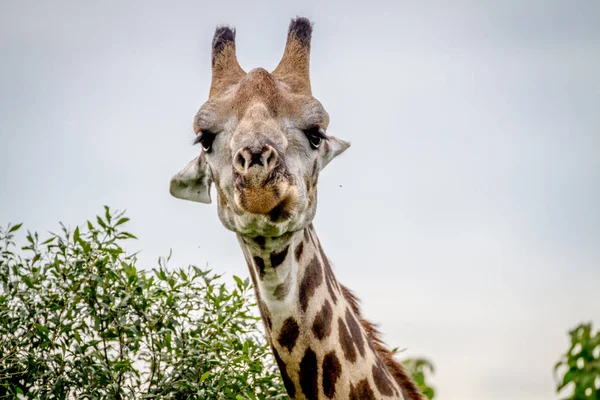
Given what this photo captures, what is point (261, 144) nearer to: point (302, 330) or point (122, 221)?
point (302, 330)

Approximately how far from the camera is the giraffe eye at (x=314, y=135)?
6227 millimetres

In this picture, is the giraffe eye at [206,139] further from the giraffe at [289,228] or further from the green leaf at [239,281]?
the green leaf at [239,281]

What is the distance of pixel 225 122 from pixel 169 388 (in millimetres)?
2273

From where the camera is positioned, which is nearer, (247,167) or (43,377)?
(247,167)

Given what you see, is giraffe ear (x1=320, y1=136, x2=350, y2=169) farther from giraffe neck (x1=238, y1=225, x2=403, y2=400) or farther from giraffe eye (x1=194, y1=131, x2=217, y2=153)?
giraffe eye (x1=194, y1=131, x2=217, y2=153)

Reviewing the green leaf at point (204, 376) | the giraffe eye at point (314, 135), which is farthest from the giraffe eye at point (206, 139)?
the green leaf at point (204, 376)

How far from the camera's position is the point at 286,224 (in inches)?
224

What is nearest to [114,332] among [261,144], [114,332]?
[114,332]

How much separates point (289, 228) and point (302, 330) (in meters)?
0.75

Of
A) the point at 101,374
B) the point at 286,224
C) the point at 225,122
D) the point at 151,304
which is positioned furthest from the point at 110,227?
the point at 286,224

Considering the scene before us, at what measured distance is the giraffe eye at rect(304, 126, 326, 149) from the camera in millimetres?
6227

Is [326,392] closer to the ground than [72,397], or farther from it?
closer to the ground

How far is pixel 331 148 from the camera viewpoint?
21.9ft

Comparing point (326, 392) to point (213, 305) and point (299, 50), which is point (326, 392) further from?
point (299, 50)
